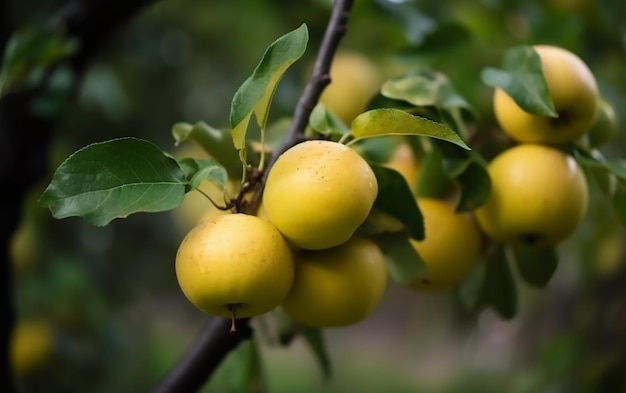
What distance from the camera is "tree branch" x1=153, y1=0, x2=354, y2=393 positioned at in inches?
19.9

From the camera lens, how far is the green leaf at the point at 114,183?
1.38 ft

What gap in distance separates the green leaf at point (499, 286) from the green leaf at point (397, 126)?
21cm

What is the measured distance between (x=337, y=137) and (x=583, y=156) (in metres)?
0.18

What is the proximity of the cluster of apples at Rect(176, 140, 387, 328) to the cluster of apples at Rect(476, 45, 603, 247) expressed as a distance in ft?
0.42

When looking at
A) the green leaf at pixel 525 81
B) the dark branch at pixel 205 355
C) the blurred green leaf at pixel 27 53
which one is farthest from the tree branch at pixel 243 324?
the blurred green leaf at pixel 27 53

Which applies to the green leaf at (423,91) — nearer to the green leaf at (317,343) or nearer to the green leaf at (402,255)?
the green leaf at (402,255)

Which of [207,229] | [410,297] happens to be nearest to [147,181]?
[207,229]

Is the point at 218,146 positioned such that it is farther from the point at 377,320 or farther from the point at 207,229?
the point at 377,320

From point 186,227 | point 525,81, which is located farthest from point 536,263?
point 186,227

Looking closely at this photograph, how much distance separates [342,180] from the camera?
1.36ft

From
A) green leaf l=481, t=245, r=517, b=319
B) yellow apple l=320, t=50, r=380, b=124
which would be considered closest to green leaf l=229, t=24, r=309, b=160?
green leaf l=481, t=245, r=517, b=319

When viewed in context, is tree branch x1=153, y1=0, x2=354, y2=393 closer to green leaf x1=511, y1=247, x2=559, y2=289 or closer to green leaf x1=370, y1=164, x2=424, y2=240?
green leaf x1=370, y1=164, x2=424, y2=240

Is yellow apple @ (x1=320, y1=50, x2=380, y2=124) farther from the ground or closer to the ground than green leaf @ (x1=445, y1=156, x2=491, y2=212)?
closer to the ground

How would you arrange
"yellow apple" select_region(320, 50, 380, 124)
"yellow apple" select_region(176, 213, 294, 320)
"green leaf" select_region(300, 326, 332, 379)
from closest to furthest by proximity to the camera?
1. "yellow apple" select_region(176, 213, 294, 320)
2. "green leaf" select_region(300, 326, 332, 379)
3. "yellow apple" select_region(320, 50, 380, 124)
